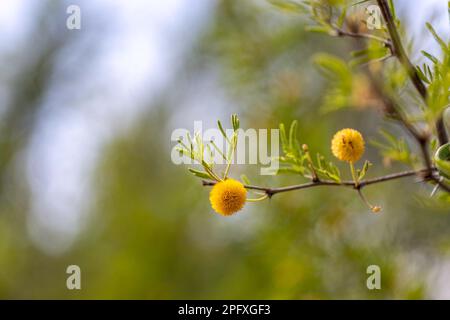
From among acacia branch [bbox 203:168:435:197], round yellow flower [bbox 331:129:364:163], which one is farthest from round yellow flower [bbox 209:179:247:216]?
round yellow flower [bbox 331:129:364:163]

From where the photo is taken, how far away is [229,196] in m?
0.57

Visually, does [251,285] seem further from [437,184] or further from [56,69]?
[56,69]

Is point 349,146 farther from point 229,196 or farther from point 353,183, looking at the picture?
point 229,196

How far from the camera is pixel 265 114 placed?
155 centimetres

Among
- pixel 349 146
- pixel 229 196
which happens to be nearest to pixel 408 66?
pixel 349 146

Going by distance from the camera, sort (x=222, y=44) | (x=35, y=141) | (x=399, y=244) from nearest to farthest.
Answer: (x=399, y=244) → (x=222, y=44) → (x=35, y=141)

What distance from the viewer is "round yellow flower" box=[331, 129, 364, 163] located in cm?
60

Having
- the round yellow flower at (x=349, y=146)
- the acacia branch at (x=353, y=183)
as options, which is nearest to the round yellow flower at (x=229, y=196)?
the acacia branch at (x=353, y=183)

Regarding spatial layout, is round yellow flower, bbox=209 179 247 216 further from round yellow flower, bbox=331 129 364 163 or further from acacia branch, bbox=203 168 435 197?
round yellow flower, bbox=331 129 364 163

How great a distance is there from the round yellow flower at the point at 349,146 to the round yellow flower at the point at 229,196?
12 centimetres

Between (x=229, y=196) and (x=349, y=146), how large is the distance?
0.51ft

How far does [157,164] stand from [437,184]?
294 centimetres
